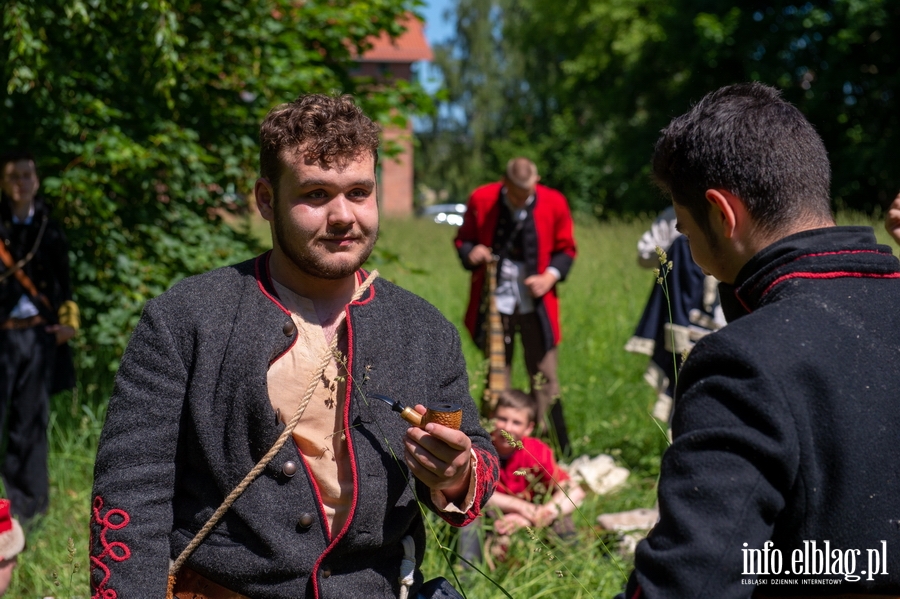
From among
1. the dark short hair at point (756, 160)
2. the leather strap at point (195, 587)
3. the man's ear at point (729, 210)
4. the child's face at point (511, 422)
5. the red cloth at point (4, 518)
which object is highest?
the dark short hair at point (756, 160)

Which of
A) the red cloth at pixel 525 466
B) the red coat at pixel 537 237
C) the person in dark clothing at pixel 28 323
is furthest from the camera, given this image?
the red coat at pixel 537 237

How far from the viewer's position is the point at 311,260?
7.24 feet

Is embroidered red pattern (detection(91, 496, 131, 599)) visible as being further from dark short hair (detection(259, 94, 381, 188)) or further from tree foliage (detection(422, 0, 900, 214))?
tree foliage (detection(422, 0, 900, 214))

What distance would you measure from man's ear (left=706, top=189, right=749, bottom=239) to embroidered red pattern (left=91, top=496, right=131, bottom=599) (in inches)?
55.0

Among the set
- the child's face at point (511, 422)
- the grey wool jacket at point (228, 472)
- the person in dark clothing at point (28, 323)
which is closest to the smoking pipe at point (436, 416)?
the grey wool jacket at point (228, 472)

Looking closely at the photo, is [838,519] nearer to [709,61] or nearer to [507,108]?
[709,61]

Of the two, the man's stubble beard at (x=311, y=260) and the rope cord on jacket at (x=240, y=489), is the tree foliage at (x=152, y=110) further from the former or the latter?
the rope cord on jacket at (x=240, y=489)

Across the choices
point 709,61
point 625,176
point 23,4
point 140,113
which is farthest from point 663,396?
point 625,176

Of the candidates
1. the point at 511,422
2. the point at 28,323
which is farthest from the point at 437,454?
the point at 28,323

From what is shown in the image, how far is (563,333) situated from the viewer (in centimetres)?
825

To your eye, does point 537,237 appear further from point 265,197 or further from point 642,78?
point 642,78

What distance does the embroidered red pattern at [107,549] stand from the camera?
1.98m

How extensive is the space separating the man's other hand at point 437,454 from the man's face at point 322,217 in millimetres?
425

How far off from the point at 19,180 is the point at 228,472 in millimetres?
3632
